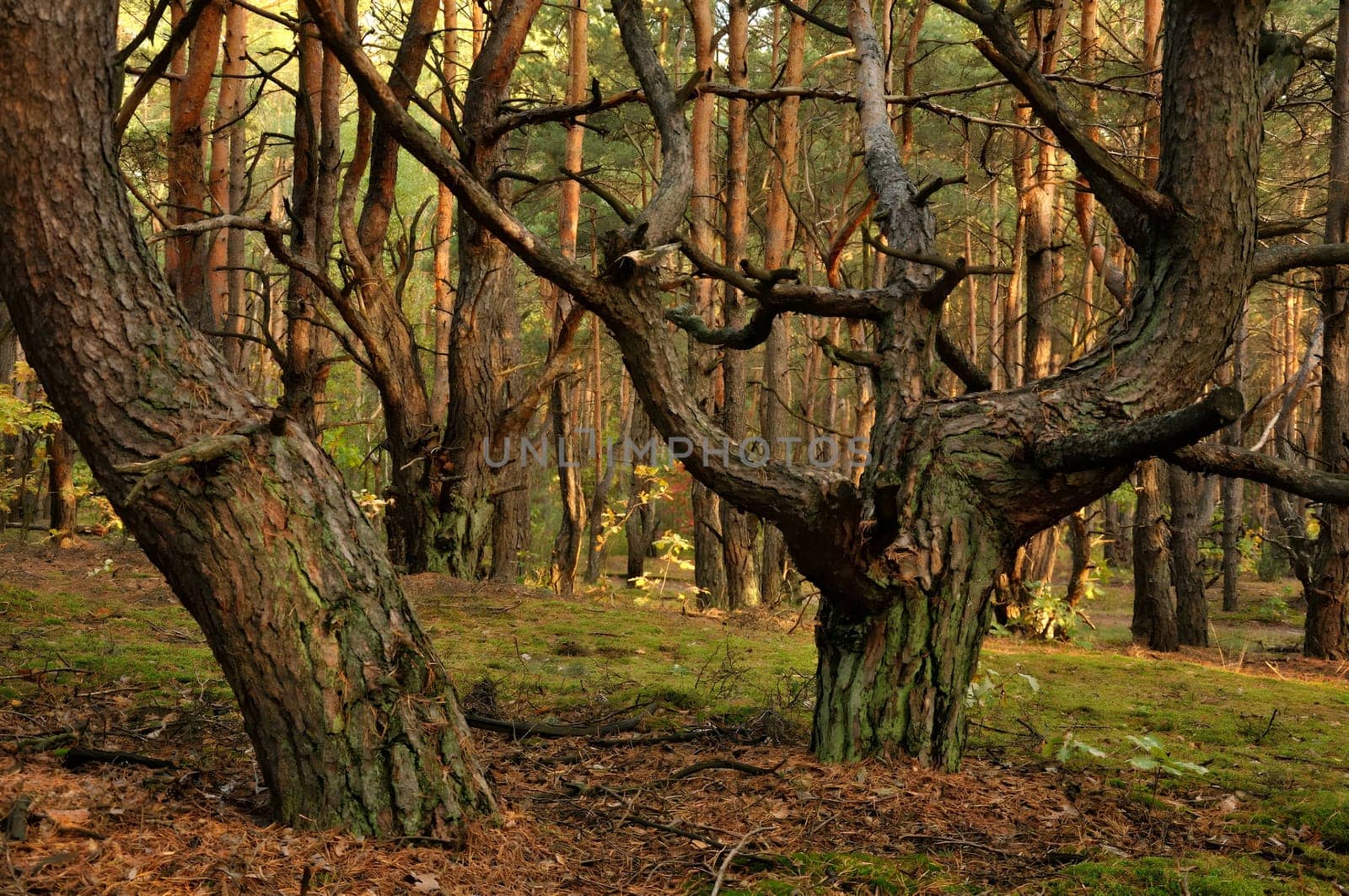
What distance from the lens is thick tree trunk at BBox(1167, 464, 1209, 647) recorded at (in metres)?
10.8

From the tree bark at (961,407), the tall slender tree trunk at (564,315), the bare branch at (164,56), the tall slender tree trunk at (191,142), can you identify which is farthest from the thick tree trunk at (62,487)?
the tree bark at (961,407)

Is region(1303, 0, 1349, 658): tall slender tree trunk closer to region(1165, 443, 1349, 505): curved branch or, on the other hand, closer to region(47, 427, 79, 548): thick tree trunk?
region(1165, 443, 1349, 505): curved branch

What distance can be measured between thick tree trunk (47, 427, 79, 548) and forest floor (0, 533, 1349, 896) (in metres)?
5.59

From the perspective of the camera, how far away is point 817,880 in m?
2.87

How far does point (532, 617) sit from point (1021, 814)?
14.5 ft

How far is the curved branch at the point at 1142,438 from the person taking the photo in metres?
2.63

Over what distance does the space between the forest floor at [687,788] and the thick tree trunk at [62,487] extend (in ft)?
18.3

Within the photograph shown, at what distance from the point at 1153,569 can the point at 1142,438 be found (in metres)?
8.18

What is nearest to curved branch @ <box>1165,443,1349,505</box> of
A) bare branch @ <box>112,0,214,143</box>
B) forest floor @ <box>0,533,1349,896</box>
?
forest floor @ <box>0,533,1349,896</box>

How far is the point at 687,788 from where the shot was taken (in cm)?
373

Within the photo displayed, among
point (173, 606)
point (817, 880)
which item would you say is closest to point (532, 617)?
point (173, 606)

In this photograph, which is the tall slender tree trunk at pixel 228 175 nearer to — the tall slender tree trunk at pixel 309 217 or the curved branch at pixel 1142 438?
the tall slender tree trunk at pixel 309 217

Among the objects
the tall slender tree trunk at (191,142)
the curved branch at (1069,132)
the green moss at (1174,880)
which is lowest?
the green moss at (1174,880)

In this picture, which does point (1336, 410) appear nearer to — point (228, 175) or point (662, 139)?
point (662, 139)
